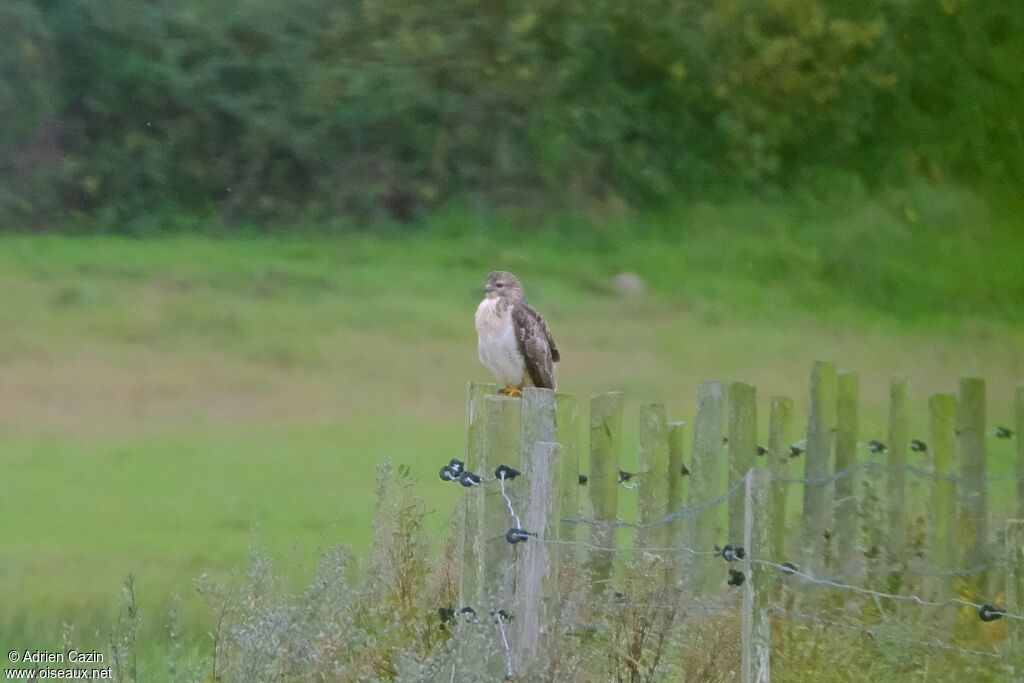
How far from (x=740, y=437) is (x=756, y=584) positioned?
153 centimetres

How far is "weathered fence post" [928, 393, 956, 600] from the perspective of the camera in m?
→ 4.43

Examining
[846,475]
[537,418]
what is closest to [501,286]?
[537,418]

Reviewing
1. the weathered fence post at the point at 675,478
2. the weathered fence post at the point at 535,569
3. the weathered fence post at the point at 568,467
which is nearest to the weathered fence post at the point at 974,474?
the weathered fence post at the point at 675,478

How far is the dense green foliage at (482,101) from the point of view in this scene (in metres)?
4.46

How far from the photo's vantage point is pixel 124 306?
4.41m

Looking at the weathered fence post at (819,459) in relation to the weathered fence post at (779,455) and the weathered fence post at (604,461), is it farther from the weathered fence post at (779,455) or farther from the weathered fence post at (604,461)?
the weathered fence post at (604,461)

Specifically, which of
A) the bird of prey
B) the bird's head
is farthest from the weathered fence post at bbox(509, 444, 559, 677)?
the bird's head

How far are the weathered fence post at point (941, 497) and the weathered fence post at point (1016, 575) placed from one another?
189 cm

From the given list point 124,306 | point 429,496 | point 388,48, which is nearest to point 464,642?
point 429,496

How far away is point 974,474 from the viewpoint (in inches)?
178

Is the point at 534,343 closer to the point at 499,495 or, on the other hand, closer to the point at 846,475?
the point at 499,495

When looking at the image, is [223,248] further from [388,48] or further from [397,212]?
[388,48]

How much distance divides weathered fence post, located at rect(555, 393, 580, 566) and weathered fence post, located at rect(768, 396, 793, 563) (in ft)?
2.36

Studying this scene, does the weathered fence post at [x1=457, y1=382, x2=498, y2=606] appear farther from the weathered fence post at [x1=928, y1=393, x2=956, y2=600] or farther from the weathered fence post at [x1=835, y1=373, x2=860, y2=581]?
the weathered fence post at [x1=928, y1=393, x2=956, y2=600]
